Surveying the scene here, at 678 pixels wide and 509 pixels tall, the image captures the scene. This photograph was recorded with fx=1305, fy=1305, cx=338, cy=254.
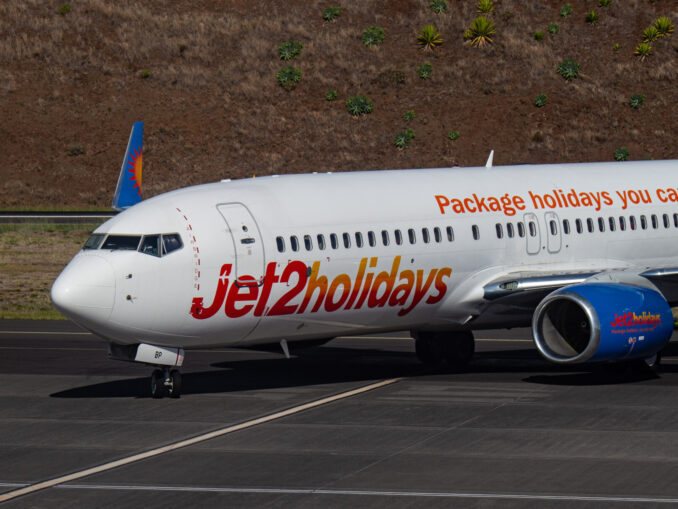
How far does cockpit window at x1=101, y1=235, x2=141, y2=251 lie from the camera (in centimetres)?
2475

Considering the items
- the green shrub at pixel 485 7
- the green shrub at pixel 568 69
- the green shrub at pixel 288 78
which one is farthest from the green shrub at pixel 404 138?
the green shrub at pixel 485 7

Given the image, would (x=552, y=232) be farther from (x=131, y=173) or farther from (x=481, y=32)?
(x=481, y=32)

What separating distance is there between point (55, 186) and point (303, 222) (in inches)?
2590

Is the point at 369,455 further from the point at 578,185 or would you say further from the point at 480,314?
the point at 578,185

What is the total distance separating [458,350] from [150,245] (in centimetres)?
913

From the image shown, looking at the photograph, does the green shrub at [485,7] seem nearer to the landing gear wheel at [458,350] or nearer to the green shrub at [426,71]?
the green shrub at [426,71]

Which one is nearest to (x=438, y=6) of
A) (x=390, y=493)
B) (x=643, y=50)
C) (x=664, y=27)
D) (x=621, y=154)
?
(x=643, y=50)

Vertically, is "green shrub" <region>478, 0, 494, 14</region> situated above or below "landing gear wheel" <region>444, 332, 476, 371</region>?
above

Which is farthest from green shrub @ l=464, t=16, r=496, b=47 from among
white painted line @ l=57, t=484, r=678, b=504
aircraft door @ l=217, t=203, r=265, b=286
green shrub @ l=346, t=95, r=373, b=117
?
white painted line @ l=57, t=484, r=678, b=504

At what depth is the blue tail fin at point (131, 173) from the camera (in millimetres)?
51094

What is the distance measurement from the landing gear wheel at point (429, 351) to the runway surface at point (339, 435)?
13.1 inches

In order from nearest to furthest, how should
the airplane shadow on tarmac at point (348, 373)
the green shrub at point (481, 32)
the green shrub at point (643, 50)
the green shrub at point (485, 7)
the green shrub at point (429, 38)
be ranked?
the airplane shadow on tarmac at point (348, 373) < the green shrub at point (643, 50) < the green shrub at point (481, 32) < the green shrub at point (429, 38) < the green shrub at point (485, 7)

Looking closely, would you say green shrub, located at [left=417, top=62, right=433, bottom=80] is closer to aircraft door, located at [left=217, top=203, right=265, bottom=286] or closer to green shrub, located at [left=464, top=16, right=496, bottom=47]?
green shrub, located at [left=464, top=16, right=496, bottom=47]

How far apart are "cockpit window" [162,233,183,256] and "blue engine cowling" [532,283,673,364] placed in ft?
24.6
